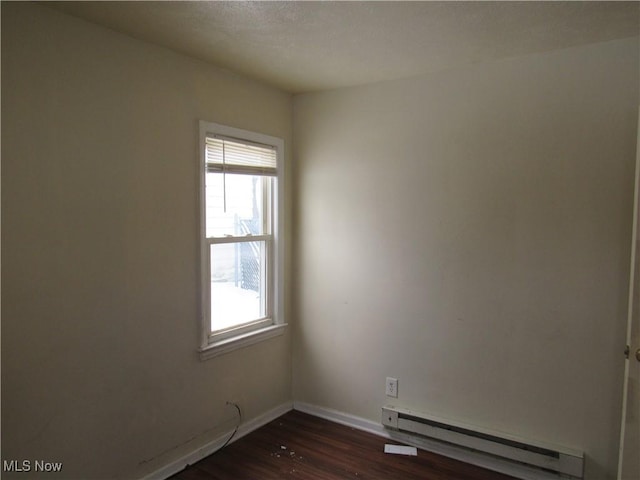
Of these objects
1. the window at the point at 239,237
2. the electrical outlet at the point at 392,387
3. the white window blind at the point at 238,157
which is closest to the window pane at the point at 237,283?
the window at the point at 239,237

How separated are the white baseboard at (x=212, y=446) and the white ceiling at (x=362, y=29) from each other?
2.38 m

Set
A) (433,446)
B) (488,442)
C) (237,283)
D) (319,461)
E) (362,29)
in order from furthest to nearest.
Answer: (237,283) → (433,446) → (319,461) → (488,442) → (362,29)

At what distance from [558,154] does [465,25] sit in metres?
0.90

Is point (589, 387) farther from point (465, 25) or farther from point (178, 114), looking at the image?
point (178, 114)

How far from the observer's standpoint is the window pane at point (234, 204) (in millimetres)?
2656

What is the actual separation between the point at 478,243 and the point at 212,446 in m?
2.12

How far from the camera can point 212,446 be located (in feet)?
8.74

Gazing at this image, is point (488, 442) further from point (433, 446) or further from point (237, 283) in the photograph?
point (237, 283)

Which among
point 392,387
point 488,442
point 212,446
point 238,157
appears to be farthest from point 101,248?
point 488,442

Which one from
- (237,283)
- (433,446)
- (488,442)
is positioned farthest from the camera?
(237,283)

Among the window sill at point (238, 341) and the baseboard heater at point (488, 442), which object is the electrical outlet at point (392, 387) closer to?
the baseboard heater at point (488, 442)

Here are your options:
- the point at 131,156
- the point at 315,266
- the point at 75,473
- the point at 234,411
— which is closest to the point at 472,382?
the point at 315,266

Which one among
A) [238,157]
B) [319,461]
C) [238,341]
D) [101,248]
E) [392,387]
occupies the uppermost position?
[238,157]

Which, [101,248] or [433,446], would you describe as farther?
[433,446]
